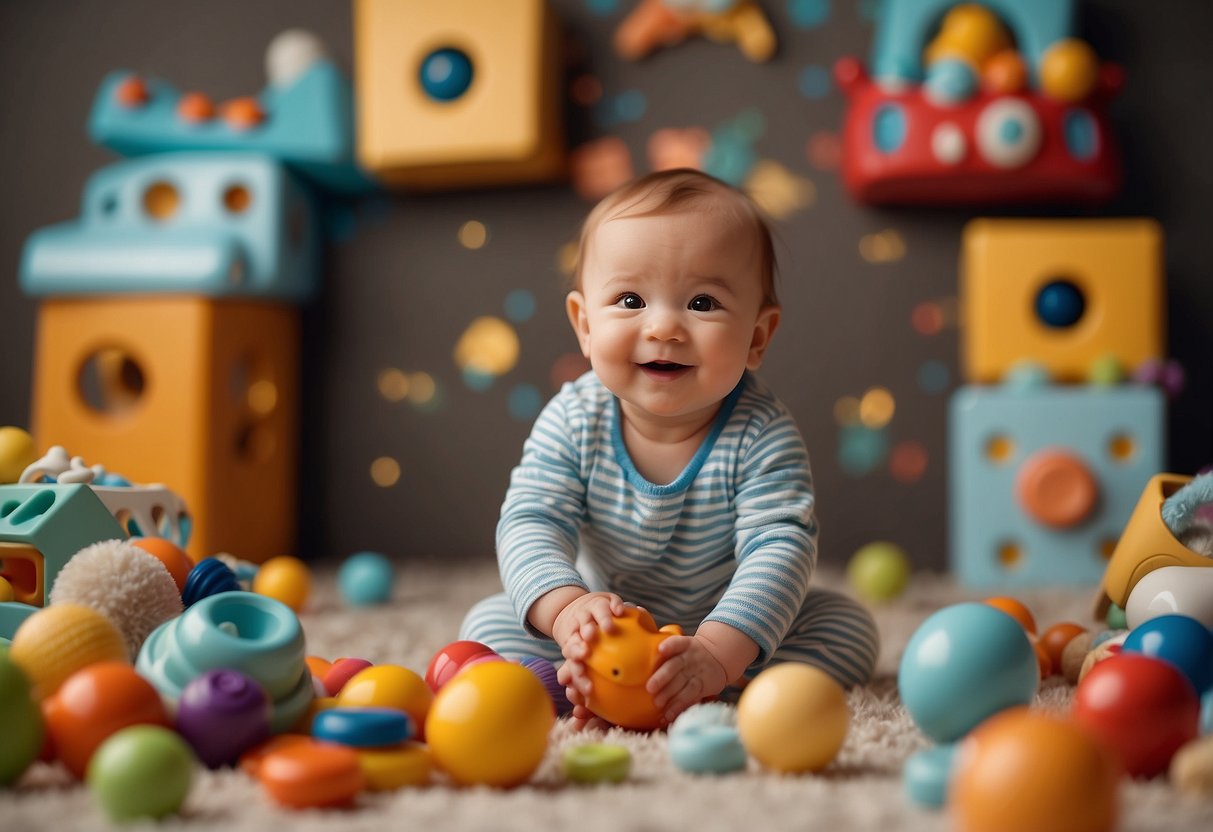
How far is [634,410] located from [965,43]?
3.42 feet

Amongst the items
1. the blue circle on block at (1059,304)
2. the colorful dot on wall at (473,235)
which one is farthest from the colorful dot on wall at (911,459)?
the colorful dot on wall at (473,235)

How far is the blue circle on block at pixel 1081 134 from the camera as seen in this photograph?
5.62 ft

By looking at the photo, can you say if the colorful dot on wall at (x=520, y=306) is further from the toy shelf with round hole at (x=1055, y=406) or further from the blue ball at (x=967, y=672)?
the blue ball at (x=967, y=672)

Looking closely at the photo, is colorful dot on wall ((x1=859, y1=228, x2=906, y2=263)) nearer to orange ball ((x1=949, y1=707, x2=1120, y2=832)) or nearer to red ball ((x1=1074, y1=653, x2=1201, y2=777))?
red ball ((x1=1074, y1=653, x2=1201, y2=777))

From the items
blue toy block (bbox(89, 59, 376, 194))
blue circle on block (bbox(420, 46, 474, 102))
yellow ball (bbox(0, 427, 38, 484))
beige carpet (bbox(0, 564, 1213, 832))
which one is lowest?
beige carpet (bbox(0, 564, 1213, 832))

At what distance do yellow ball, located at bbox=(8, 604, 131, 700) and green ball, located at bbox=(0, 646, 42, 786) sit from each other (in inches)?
2.4

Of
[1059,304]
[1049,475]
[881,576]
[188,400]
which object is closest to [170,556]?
[188,400]

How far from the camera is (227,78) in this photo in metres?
2.09

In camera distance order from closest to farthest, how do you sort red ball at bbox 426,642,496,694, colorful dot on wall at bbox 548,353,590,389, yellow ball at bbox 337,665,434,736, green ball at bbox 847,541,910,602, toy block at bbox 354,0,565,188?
1. yellow ball at bbox 337,665,434,736
2. red ball at bbox 426,642,496,694
3. green ball at bbox 847,541,910,602
4. toy block at bbox 354,0,565,188
5. colorful dot on wall at bbox 548,353,590,389

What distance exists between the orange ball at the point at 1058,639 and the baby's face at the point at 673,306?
387 millimetres

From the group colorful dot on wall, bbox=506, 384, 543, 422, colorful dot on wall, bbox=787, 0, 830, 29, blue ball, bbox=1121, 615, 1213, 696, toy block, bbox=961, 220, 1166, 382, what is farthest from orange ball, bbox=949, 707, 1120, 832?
colorful dot on wall, bbox=787, 0, 830, 29

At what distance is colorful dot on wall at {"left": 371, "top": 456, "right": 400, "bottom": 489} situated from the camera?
2057mm

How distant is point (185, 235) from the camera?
5.90 ft

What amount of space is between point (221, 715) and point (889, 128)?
140 cm
